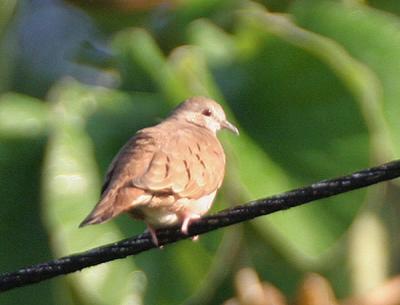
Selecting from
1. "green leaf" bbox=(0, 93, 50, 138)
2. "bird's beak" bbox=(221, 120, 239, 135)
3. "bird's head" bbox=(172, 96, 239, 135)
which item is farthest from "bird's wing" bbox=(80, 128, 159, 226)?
"green leaf" bbox=(0, 93, 50, 138)

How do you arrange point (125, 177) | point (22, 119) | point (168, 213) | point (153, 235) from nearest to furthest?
1. point (153, 235)
2. point (125, 177)
3. point (168, 213)
4. point (22, 119)

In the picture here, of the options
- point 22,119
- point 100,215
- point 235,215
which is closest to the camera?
point 235,215

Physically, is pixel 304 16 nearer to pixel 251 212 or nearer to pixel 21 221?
pixel 21 221

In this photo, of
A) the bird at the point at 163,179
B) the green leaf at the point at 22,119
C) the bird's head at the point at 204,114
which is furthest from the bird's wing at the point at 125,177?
the green leaf at the point at 22,119

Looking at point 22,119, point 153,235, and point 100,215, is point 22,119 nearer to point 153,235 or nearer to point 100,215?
point 153,235

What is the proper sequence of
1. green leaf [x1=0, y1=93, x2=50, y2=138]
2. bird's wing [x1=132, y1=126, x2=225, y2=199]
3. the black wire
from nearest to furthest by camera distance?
the black wire, bird's wing [x1=132, y1=126, x2=225, y2=199], green leaf [x1=0, y1=93, x2=50, y2=138]

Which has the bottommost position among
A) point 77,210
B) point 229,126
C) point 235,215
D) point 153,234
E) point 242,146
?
point 77,210

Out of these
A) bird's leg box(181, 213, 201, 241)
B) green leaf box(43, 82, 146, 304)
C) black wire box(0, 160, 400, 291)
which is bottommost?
green leaf box(43, 82, 146, 304)

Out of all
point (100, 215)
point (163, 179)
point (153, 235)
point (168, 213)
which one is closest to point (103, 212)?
point (100, 215)

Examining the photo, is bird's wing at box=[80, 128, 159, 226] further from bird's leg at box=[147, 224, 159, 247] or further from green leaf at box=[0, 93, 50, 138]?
green leaf at box=[0, 93, 50, 138]
